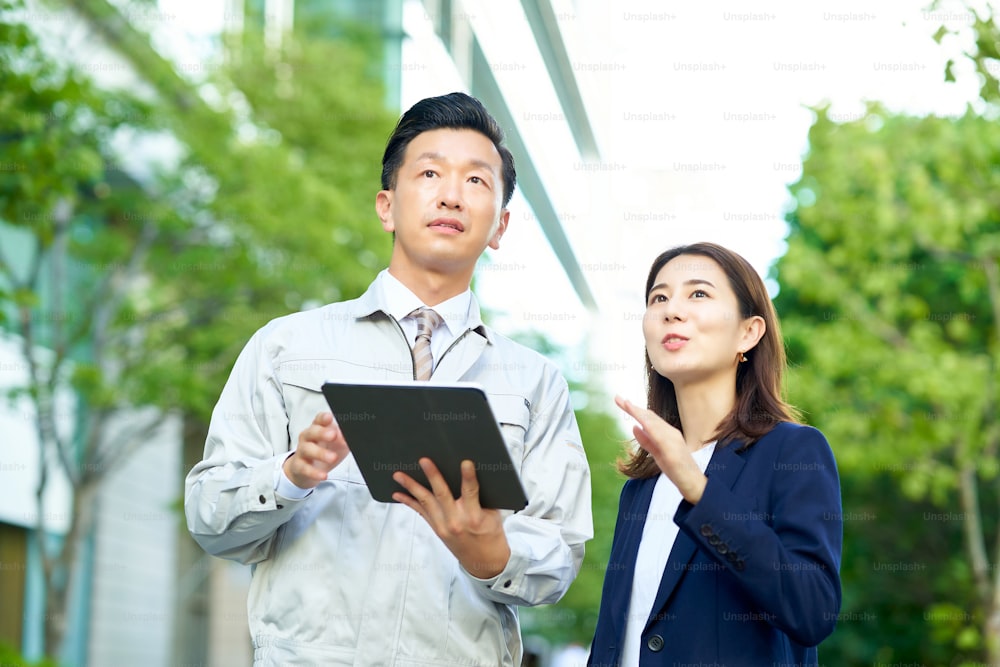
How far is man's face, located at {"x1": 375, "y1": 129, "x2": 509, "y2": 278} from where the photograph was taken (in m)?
3.23

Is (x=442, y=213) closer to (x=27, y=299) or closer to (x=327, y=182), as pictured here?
(x=27, y=299)

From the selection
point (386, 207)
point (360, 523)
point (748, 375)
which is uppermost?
point (386, 207)

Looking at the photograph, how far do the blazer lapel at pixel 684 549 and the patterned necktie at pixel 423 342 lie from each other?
2.52ft

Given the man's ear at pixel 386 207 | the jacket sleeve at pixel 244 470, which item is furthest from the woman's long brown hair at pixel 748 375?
the jacket sleeve at pixel 244 470

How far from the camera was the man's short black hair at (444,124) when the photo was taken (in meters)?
3.38

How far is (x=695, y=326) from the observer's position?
3.23m

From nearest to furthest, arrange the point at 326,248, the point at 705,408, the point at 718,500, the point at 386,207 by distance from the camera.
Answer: the point at 718,500, the point at 705,408, the point at 386,207, the point at 326,248

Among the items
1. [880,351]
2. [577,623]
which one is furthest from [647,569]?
[577,623]

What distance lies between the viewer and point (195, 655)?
2253cm

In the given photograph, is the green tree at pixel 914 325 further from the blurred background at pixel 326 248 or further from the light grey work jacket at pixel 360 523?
the light grey work jacket at pixel 360 523

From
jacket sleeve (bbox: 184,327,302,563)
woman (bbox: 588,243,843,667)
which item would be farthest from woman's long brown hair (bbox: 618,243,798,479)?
→ jacket sleeve (bbox: 184,327,302,563)

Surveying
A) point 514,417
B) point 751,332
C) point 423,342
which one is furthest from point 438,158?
point 751,332

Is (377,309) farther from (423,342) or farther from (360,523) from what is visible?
(360,523)

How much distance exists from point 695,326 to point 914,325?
13191 mm
